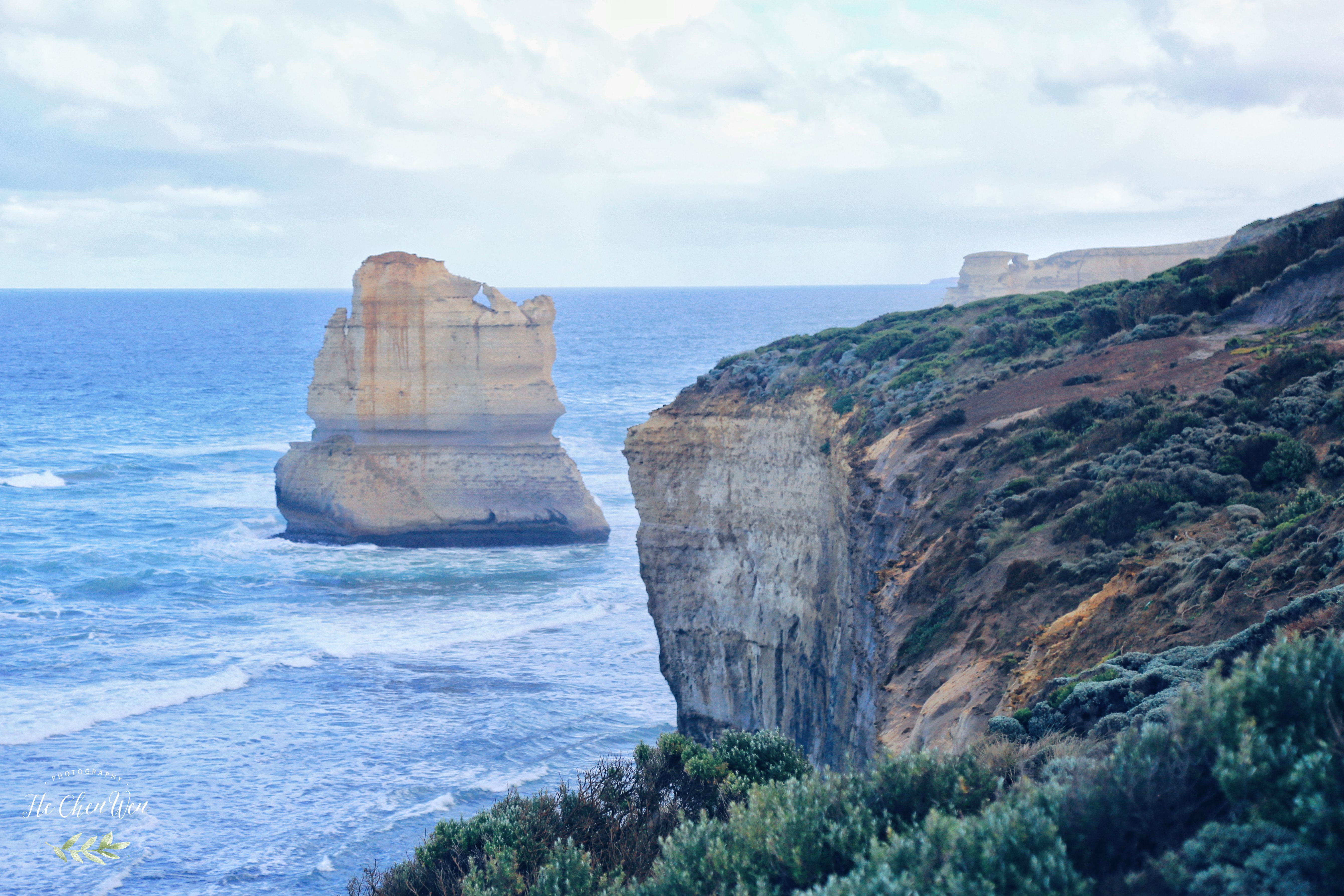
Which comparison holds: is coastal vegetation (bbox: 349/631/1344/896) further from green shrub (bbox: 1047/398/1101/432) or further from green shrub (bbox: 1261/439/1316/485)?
green shrub (bbox: 1047/398/1101/432)

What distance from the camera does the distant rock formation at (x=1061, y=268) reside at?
94.2m

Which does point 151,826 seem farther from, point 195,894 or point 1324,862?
point 1324,862

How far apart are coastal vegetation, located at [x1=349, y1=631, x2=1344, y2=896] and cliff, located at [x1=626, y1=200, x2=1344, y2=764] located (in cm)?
181

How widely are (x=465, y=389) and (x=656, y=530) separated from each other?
74.7 feet

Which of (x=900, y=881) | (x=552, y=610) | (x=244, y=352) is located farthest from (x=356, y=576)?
(x=244, y=352)

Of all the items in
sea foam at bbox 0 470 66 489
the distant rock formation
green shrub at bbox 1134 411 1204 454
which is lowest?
sea foam at bbox 0 470 66 489

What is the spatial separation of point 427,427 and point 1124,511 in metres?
39.0

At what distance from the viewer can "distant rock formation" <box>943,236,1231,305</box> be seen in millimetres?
94188

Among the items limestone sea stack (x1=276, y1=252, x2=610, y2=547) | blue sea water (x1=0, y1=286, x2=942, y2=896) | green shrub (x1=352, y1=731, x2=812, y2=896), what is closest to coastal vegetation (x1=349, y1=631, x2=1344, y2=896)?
green shrub (x1=352, y1=731, x2=812, y2=896)

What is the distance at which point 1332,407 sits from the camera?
12.5 metres

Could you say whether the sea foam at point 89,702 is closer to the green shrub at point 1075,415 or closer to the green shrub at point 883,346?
the green shrub at point 883,346

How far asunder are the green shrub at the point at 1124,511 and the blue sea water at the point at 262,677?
15.4 m

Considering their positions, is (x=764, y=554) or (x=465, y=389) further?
(x=465, y=389)

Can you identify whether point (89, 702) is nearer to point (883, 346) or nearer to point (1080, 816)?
point (883, 346)
